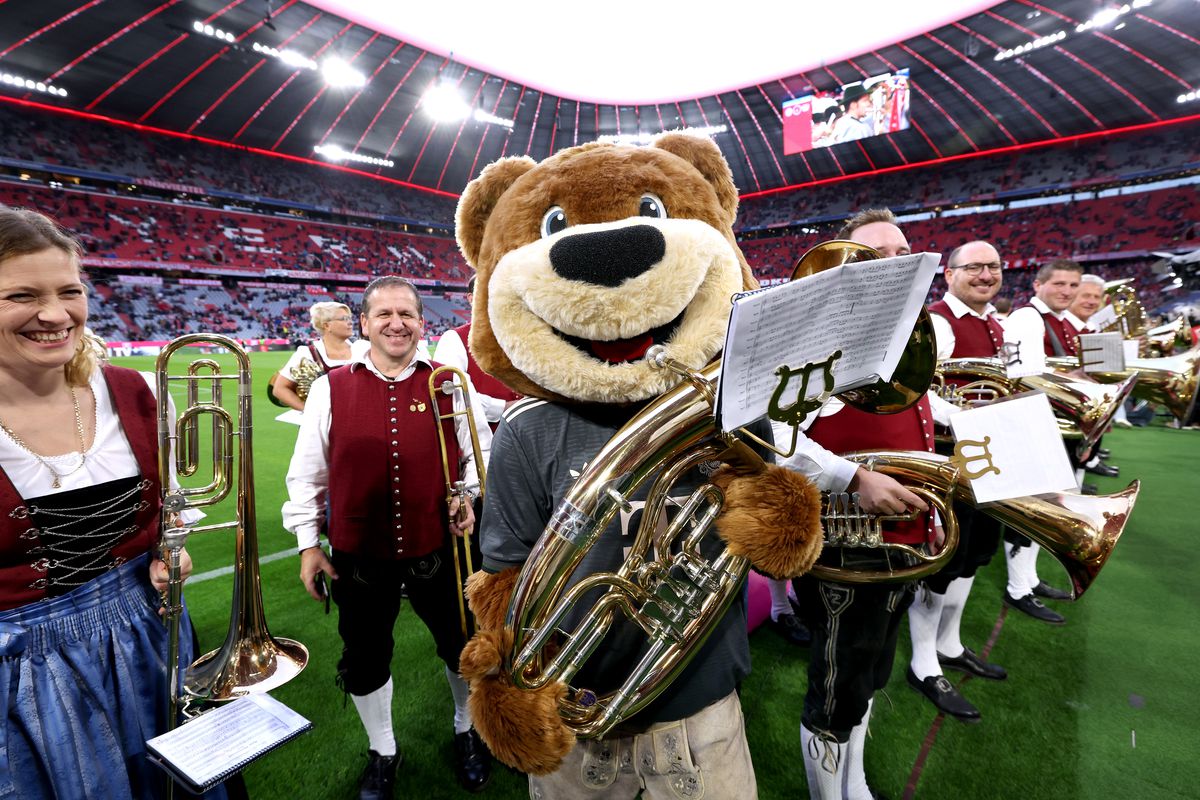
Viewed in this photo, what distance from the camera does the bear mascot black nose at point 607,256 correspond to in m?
1.16

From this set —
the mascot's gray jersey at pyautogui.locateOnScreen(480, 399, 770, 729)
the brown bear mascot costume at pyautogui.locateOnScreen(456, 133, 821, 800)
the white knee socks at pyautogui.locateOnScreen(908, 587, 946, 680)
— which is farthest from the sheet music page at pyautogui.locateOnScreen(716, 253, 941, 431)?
the white knee socks at pyautogui.locateOnScreen(908, 587, 946, 680)

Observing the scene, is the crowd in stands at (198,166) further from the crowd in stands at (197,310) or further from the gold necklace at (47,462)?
the gold necklace at (47,462)

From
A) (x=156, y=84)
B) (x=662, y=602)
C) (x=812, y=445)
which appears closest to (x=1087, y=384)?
(x=812, y=445)

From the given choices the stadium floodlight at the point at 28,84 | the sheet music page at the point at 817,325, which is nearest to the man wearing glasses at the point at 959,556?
the sheet music page at the point at 817,325

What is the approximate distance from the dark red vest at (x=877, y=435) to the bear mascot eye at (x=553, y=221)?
1189 mm

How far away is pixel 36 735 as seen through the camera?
4.63ft

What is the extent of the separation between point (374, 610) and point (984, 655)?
356cm

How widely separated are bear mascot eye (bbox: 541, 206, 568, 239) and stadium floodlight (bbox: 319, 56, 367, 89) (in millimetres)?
23345

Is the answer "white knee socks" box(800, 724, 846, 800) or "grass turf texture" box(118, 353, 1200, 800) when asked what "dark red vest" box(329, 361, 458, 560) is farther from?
"white knee socks" box(800, 724, 846, 800)

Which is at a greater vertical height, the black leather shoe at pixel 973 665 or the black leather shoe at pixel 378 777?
the black leather shoe at pixel 973 665

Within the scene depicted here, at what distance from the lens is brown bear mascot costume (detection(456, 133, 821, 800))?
1.15m

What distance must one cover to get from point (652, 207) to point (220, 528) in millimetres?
1659

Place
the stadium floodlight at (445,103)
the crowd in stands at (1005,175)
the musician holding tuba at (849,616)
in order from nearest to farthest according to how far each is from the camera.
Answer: the musician holding tuba at (849,616), the stadium floodlight at (445,103), the crowd in stands at (1005,175)

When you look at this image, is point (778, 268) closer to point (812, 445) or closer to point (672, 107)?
point (672, 107)
